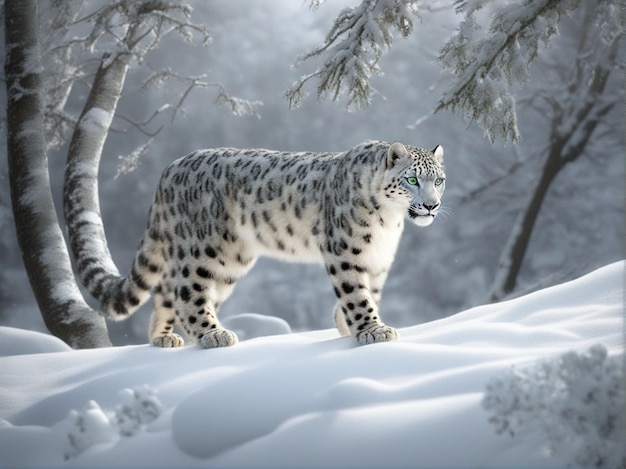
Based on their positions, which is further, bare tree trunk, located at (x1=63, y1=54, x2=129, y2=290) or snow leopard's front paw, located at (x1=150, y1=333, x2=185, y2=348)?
bare tree trunk, located at (x1=63, y1=54, x2=129, y2=290)

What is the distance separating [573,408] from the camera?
2475 mm

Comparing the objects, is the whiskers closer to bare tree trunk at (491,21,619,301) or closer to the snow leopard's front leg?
the snow leopard's front leg

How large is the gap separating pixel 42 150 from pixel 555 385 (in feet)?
19.7

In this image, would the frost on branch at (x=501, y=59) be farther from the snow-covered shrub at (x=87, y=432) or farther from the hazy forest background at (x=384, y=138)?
the hazy forest background at (x=384, y=138)

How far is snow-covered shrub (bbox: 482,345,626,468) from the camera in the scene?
95.9 inches

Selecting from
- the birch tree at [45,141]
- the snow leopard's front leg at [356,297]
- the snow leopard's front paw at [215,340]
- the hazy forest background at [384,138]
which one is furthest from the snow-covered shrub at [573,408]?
the hazy forest background at [384,138]

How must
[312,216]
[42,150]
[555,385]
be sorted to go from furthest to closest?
[42,150]
[312,216]
[555,385]

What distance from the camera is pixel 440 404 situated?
9.36ft

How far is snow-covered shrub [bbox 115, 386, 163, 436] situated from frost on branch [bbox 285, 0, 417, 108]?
8.41 feet

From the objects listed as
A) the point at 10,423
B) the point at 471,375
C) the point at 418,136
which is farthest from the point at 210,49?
the point at 471,375

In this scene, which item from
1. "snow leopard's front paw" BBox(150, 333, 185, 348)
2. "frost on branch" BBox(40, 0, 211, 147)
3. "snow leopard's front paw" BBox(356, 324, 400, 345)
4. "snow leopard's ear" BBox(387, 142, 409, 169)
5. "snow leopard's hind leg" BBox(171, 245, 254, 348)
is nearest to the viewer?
"snow leopard's front paw" BBox(356, 324, 400, 345)

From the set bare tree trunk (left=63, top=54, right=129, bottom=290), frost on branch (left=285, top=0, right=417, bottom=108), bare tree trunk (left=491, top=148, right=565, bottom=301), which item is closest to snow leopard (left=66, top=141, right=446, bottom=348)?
frost on branch (left=285, top=0, right=417, bottom=108)

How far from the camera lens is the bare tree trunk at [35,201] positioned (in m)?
6.91

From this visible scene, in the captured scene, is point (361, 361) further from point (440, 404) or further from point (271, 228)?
point (271, 228)
